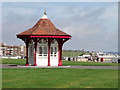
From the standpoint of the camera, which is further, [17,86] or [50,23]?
[50,23]

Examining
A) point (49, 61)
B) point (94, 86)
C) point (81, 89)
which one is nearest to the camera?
point (81, 89)

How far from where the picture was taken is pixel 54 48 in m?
41.2

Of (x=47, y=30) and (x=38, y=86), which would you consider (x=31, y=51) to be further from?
(x=38, y=86)

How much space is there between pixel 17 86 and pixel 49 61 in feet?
70.4

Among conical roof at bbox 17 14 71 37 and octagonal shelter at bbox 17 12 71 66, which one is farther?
octagonal shelter at bbox 17 12 71 66

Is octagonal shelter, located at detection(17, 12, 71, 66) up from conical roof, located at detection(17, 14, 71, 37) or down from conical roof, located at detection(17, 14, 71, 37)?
down

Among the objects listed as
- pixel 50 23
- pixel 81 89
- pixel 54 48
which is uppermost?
pixel 50 23

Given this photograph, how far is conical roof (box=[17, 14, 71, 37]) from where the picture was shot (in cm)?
4003

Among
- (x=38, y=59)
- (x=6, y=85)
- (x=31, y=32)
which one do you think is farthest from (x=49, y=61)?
(x=6, y=85)

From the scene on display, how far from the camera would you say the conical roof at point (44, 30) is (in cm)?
4003

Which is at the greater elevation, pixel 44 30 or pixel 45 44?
pixel 44 30

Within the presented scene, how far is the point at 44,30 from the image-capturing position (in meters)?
40.8

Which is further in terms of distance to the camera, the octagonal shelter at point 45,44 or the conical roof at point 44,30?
the octagonal shelter at point 45,44

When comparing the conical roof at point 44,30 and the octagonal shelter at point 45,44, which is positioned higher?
the conical roof at point 44,30
